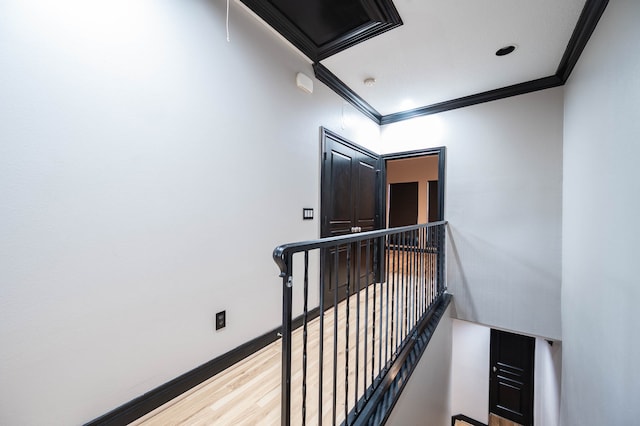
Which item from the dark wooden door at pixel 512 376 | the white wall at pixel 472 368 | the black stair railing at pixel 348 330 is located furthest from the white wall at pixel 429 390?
the dark wooden door at pixel 512 376

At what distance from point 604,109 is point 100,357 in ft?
10.7

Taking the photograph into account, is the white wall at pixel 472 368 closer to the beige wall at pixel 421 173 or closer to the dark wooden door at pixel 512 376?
the dark wooden door at pixel 512 376

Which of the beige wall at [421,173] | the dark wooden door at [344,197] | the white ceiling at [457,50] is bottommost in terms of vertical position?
the dark wooden door at [344,197]

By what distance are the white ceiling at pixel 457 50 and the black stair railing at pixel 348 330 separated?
164 centimetres

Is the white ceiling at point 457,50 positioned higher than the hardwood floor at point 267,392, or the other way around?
the white ceiling at point 457,50

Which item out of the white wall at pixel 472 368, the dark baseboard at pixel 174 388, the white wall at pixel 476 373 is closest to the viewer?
the dark baseboard at pixel 174 388

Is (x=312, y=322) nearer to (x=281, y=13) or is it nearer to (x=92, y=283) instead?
(x=92, y=283)

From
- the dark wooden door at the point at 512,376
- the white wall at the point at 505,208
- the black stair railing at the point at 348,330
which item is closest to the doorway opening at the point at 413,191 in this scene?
the dark wooden door at the point at 512,376

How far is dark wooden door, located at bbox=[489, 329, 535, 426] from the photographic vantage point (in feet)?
13.6

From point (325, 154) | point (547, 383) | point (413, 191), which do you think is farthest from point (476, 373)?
point (325, 154)

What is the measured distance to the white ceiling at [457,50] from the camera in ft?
6.09

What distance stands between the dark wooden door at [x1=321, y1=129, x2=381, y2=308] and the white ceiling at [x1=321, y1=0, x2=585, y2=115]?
2.55 feet

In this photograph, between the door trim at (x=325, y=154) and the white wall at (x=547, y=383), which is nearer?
the door trim at (x=325, y=154)

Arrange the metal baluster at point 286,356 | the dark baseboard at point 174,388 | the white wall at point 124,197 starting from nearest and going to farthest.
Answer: the metal baluster at point 286,356 < the white wall at point 124,197 < the dark baseboard at point 174,388
